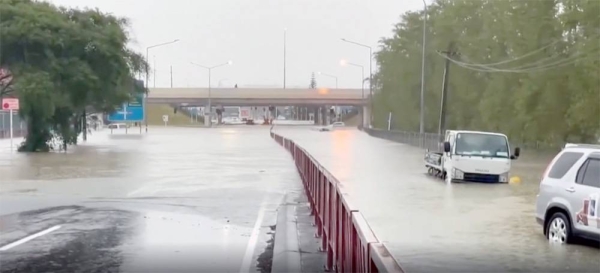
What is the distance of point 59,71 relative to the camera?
44.4 m

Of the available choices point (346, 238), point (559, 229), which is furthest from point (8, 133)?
point (346, 238)

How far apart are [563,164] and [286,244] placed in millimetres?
4586

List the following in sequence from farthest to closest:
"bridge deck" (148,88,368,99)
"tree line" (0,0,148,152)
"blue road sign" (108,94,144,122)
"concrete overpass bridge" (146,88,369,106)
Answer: "concrete overpass bridge" (146,88,369,106) < "bridge deck" (148,88,368,99) < "blue road sign" (108,94,144,122) < "tree line" (0,0,148,152)

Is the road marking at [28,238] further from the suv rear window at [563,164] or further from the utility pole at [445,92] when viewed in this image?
the utility pole at [445,92]

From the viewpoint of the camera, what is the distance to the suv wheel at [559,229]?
1334 cm

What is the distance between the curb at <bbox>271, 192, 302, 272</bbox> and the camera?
11.0 metres

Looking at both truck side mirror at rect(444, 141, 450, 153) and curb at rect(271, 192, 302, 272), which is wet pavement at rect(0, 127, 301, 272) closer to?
curb at rect(271, 192, 302, 272)

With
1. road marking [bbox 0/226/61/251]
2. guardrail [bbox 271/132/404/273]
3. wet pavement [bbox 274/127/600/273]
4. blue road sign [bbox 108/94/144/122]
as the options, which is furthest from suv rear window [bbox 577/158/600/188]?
blue road sign [bbox 108/94/144/122]

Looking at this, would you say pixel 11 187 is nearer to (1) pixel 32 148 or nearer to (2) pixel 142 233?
(2) pixel 142 233

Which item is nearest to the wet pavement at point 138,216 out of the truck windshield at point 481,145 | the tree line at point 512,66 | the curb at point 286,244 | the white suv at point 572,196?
the curb at point 286,244

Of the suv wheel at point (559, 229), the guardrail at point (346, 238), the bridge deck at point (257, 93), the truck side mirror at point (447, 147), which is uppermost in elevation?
the bridge deck at point (257, 93)

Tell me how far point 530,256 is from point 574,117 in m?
34.8

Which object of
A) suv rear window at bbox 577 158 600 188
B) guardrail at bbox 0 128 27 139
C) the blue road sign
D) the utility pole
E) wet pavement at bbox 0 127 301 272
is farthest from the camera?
the blue road sign

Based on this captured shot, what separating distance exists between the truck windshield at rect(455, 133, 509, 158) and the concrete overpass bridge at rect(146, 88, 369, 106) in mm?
105501
